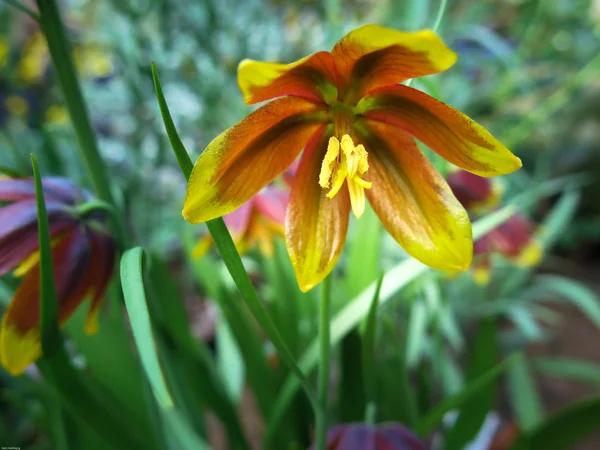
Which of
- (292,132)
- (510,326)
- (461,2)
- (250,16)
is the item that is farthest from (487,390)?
(461,2)

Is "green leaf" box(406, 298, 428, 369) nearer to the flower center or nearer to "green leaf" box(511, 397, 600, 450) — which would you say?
"green leaf" box(511, 397, 600, 450)

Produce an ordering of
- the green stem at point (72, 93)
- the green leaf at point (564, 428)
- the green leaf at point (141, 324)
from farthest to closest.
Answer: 1. the green leaf at point (564, 428)
2. the green stem at point (72, 93)
3. the green leaf at point (141, 324)

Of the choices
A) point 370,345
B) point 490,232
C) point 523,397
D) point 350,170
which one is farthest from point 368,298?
point 523,397

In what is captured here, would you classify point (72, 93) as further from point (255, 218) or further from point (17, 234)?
point (255, 218)

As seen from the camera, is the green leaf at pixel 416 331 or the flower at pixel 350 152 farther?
the green leaf at pixel 416 331

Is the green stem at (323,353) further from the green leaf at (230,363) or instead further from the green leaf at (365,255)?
the green leaf at (230,363)

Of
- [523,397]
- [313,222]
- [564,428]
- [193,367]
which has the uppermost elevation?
[313,222]

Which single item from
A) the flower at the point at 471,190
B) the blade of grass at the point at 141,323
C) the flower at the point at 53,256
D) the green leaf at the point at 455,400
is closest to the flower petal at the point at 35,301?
the flower at the point at 53,256
